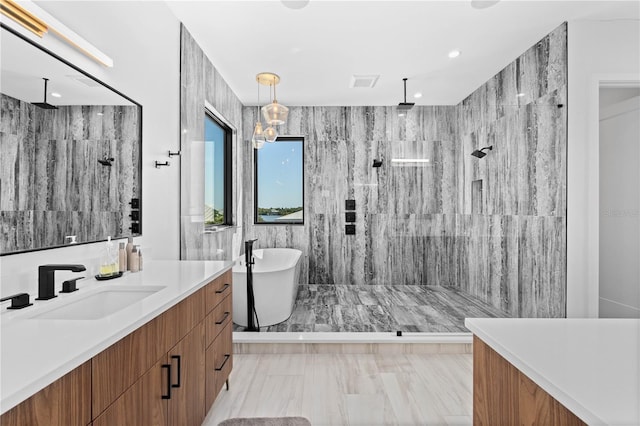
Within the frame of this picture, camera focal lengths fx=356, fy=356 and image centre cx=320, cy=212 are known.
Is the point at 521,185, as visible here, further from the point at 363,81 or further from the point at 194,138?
the point at 194,138

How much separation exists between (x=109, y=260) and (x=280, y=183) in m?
3.57

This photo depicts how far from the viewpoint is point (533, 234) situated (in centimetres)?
330

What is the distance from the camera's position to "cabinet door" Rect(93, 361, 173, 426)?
3.40 ft

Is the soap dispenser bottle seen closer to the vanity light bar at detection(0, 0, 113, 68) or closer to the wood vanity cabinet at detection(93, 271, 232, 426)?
the wood vanity cabinet at detection(93, 271, 232, 426)

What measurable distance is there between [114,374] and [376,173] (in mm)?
4595

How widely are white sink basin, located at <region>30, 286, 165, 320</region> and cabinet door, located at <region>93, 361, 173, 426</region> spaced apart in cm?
41

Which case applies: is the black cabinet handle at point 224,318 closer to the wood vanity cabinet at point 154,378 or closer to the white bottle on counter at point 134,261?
the wood vanity cabinet at point 154,378

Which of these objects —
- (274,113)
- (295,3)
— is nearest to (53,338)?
(295,3)

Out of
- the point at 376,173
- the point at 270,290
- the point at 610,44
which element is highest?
the point at 610,44

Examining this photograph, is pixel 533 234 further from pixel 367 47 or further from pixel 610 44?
pixel 367 47

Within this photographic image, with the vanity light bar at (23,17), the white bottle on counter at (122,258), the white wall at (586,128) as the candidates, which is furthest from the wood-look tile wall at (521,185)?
the vanity light bar at (23,17)

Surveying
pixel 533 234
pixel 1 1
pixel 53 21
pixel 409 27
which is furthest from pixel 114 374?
pixel 533 234

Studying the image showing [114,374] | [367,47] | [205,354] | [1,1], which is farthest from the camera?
[367,47]

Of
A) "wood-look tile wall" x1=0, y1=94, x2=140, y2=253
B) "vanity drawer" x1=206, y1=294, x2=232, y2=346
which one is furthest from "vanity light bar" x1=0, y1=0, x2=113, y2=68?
"vanity drawer" x1=206, y1=294, x2=232, y2=346
